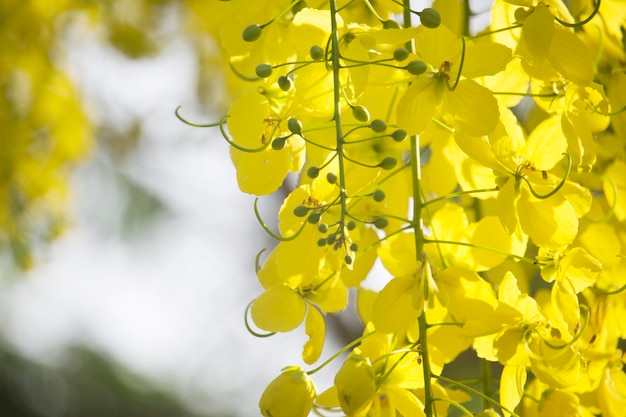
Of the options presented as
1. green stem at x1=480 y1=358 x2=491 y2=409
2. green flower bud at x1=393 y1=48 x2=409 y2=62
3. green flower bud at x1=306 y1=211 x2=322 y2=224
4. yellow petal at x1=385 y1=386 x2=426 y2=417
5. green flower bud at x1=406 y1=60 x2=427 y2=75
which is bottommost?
green stem at x1=480 y1=358 x2=491 y2=409

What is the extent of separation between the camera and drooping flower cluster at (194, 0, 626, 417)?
54 cm

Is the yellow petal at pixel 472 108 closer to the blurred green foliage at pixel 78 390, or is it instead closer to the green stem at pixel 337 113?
the green stem at pixel 337 113

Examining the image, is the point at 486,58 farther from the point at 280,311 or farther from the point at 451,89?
the point at 280,311

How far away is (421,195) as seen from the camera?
599 millimetres

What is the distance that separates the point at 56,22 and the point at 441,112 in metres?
1.34

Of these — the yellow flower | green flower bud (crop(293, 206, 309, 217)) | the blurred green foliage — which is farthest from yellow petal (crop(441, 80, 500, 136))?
the blurred green foliage

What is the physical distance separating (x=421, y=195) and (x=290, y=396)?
0.51 ft

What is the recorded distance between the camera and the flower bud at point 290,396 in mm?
537

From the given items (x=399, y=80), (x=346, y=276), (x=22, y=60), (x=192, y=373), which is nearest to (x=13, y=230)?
(x=22, y=60)

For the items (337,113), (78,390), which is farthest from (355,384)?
(78,390)

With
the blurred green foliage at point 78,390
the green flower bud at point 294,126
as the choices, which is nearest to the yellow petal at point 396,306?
the green flower bud at point 294,126

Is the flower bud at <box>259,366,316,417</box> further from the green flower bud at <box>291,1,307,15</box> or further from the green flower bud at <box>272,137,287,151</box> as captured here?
the green flower bud at <box>291,1,307,15</box>

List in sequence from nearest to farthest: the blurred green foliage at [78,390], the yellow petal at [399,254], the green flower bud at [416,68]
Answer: the green flower bud at [416,68], the yellow petal at [399,254], the blurred green foliage at [78,390]

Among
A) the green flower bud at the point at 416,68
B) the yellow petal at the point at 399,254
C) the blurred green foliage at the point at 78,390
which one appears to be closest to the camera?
the green flower bud at the point at 416,68
